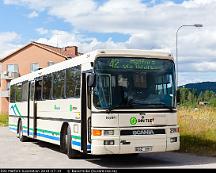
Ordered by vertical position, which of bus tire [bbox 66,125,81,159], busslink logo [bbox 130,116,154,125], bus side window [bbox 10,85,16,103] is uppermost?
bus side window [bbox 10,85,16,103]

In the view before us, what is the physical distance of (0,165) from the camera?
1337cm

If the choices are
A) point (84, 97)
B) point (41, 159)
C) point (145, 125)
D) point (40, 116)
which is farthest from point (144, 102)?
point (40, 116)

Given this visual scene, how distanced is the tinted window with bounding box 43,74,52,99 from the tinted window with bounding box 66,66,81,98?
2.24 m

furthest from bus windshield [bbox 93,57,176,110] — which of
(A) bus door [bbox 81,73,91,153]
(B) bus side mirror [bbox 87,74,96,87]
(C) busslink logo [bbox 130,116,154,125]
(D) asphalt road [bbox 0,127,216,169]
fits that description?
(D) asphalt road [bbox 0,127,216,169]

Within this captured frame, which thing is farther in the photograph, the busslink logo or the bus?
the busslink logo

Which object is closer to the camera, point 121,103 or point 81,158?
point 121,103

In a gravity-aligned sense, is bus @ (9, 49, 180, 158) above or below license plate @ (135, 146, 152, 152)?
above

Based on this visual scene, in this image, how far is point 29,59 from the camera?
285ft

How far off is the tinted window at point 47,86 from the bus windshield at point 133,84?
4970 millimetres

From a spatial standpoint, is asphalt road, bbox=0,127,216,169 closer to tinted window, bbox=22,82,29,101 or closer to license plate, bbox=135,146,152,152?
license plate, bbox=135,146,152,152

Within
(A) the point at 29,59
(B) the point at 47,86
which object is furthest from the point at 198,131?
(A) the point at 29,59

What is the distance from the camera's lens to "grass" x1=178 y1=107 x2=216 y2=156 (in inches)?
685

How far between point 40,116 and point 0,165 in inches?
230

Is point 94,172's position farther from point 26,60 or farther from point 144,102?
point 26,60
